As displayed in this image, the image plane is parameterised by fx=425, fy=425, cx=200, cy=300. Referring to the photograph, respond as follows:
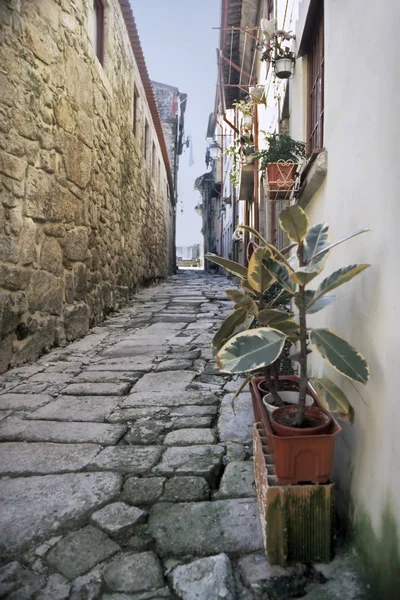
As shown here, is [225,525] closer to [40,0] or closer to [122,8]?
[40,0]

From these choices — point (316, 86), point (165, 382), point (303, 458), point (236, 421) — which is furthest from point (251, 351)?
point (316, 86)

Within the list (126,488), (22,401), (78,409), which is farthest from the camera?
(22,401)

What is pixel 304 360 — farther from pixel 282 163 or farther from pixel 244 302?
pixel 282 163

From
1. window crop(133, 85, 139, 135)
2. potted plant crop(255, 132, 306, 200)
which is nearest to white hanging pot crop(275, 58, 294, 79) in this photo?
potted plant crop(255, 132, 306, 200)

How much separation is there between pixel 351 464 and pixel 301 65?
3177mm

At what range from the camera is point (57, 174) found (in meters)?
3.84

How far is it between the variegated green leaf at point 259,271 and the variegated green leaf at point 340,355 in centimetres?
30

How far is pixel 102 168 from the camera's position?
5.29 metres

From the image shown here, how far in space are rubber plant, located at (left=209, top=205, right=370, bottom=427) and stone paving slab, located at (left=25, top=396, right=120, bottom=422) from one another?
4.40ft

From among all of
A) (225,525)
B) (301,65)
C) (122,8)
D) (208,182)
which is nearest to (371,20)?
(225,525)

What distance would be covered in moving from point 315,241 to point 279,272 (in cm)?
17

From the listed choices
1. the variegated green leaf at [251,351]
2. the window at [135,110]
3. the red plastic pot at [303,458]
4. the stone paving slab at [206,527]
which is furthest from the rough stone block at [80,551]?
the window at [135,110]

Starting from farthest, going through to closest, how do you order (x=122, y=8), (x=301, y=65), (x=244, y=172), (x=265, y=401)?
(x=244, y=172) < (x=122, y=8) < (x=301, y=65) < (x=265, y=401)

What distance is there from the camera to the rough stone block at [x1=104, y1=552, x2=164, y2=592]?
3.90 ft
